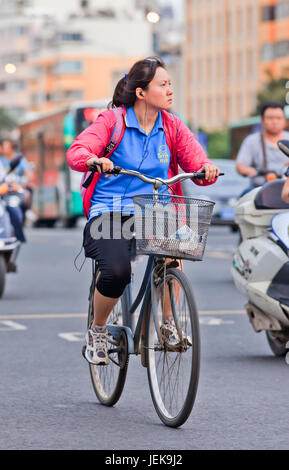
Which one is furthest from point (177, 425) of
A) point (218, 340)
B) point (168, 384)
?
point (218, 340)

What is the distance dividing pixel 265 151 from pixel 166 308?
645 cm

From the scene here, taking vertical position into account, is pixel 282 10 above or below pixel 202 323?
below

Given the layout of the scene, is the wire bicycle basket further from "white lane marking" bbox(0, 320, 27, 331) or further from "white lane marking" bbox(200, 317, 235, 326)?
"white lane marking" bbox(200, 317, 235, 326)

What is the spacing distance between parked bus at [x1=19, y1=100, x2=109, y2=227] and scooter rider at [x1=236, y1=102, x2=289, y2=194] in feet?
68.5

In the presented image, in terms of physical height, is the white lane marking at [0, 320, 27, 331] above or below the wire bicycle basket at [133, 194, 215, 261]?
below

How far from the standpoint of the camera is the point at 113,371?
22.2ft

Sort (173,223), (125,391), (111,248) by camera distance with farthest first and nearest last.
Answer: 1. (125,391)
2. (111,248)
3. (173,223)

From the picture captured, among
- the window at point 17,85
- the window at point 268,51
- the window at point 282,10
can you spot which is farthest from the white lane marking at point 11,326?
the window at point 17,85

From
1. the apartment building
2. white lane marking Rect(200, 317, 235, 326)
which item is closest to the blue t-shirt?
white lane marking Rect(200, 317, 235, 326)

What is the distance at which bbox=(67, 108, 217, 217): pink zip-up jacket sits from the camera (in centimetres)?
638

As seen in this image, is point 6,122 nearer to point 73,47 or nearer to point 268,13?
point 73,47

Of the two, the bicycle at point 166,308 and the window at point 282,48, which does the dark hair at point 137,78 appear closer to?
the bicycle at point 166,308

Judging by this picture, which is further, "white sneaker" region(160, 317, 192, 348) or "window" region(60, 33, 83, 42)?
"window" region(60, 33, 83, 42)

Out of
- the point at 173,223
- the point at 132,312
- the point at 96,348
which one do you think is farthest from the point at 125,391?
the point at 173,223
